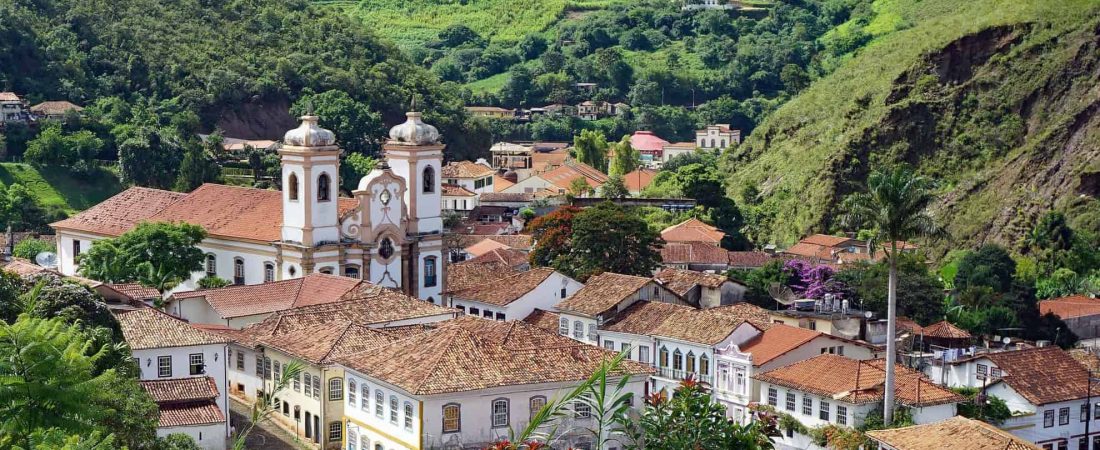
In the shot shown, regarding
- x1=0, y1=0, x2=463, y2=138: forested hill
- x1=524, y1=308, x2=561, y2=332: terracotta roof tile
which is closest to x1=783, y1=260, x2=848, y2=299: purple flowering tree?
x1=524, y1=308, x2=561, y2=332: terracotta roof tile

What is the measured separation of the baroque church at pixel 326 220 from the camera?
50.7 meters

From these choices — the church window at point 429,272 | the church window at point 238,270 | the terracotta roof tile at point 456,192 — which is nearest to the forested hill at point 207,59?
the terracotta roof tile at point 456,192

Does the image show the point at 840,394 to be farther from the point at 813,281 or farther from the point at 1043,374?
the point at 813,281

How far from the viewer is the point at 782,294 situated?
5128 cm

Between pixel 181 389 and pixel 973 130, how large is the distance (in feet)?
178

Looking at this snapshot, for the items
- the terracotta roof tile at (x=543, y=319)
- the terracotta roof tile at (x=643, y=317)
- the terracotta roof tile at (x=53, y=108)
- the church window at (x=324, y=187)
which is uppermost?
the terracotta roof tile at (x=53, y=108)

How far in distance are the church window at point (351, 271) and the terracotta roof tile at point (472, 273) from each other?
3.09m

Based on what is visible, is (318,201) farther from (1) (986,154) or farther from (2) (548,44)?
(2) (548,44)

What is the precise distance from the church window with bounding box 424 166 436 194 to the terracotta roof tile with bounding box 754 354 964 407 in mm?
17103

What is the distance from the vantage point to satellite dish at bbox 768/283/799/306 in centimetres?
5041

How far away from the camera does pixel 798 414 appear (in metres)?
39.2

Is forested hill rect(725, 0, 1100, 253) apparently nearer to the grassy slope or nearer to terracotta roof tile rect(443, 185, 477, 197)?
terracotta roof tile rect(443, 185, 477, 197)

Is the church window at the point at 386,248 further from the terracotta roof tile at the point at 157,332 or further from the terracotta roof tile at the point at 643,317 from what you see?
the terracotta roof tile at the point at 157,332

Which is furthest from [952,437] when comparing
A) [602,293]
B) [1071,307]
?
[1071,307]
